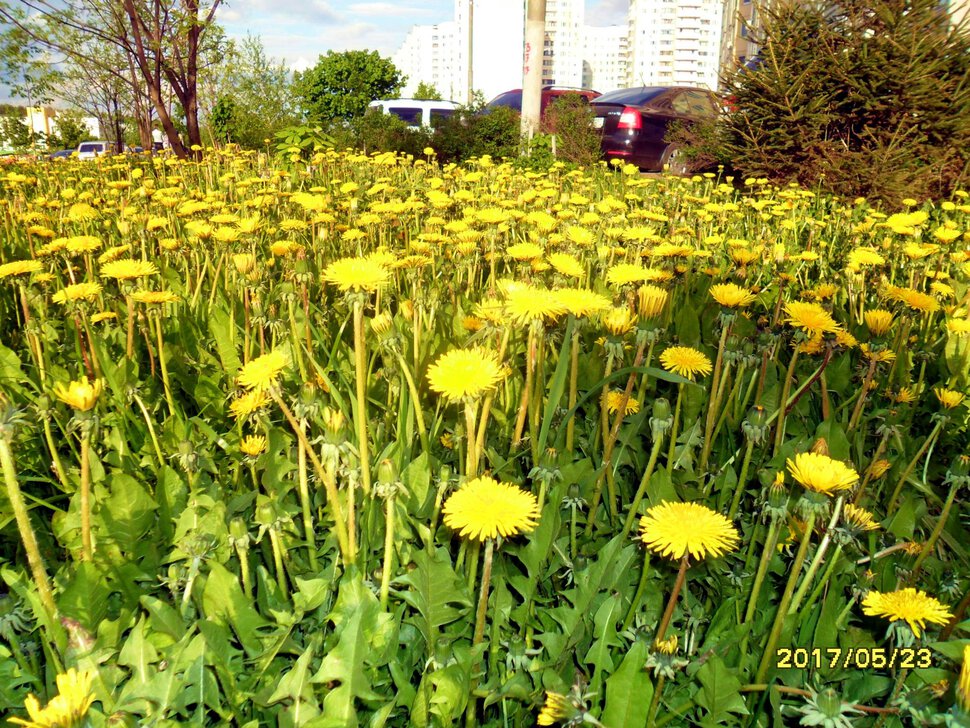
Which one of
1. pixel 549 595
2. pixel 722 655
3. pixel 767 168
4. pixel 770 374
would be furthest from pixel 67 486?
pixel 767 168

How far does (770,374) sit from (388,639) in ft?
4.43

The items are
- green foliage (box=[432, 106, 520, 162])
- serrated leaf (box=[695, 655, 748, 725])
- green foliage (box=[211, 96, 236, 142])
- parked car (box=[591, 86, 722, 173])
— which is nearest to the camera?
serrated leaf (box=[695, 655, 748, 725])

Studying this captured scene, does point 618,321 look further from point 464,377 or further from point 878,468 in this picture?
point 878,468

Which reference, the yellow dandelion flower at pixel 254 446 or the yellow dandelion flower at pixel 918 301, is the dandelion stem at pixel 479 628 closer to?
the yellow dandelion flower at pixel 254 446

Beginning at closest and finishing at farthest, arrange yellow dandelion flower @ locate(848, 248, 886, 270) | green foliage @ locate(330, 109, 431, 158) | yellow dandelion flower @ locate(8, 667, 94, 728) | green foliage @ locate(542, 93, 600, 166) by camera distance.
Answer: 1. yellow dandelion flower @ locate(8, 667, 94, 728)
2. yellow dandelion flower @ locate(848, 248, 886, 270)
3. green foliage @ locate(542, 93, 600, 166)
4. green foliage @ locate(330, 109, 431, 158)

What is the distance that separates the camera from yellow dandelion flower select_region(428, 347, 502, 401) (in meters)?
1.00

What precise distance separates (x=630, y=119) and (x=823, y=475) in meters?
9.55

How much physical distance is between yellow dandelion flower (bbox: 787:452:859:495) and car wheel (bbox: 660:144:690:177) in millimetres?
5795

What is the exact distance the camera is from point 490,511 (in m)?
0.90

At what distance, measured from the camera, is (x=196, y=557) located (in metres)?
1.05

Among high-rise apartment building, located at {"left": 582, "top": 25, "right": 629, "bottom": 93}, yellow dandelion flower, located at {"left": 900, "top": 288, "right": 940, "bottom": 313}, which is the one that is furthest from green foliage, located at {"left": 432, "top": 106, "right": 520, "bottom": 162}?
high-rise apartment building, located at {"left": 582, "top": 25, "right": 629, "bottom": 93}

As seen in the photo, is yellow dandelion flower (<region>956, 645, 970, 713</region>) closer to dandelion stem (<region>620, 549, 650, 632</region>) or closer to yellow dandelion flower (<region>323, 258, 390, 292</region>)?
dandelion stem (<region>620, 549, 650, 632</region>)

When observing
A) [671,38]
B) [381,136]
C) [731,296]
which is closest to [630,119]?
[381,136]

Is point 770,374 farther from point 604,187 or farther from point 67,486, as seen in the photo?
point 604,187
